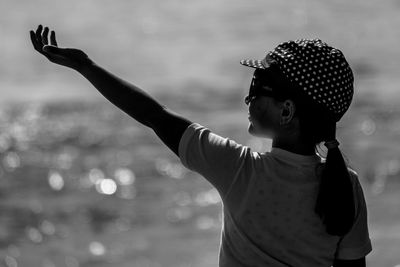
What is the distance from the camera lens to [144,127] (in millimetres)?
8172

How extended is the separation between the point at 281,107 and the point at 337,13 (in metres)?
8.92

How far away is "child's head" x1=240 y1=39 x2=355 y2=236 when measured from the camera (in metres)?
2.31

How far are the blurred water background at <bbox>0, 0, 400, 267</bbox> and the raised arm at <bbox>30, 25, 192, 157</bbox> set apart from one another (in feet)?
11.6

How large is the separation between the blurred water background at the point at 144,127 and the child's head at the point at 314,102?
140 inches

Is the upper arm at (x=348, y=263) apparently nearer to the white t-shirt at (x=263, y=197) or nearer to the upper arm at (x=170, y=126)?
the white t-shirt at (x=263, y=197)

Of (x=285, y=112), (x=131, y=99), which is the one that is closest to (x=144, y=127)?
(x=131, y=99)

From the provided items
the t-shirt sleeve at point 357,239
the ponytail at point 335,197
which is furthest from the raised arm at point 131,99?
the t-shirt sleeve at point 357,239

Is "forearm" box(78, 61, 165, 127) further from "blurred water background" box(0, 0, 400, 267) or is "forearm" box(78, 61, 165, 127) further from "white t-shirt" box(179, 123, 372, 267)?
"blurred water background" box(0, 0, 400, 267)

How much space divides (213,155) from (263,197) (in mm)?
153

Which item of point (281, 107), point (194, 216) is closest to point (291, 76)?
point (281, 107)

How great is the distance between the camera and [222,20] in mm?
10914

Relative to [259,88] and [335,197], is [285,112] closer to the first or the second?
[259,88]

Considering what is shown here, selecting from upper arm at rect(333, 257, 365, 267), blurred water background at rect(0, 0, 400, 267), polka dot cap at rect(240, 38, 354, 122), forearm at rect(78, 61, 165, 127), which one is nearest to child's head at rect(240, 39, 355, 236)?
polka dot cap at rect(240, 38, 354, 122)

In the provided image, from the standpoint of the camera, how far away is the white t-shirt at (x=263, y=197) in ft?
7.59
